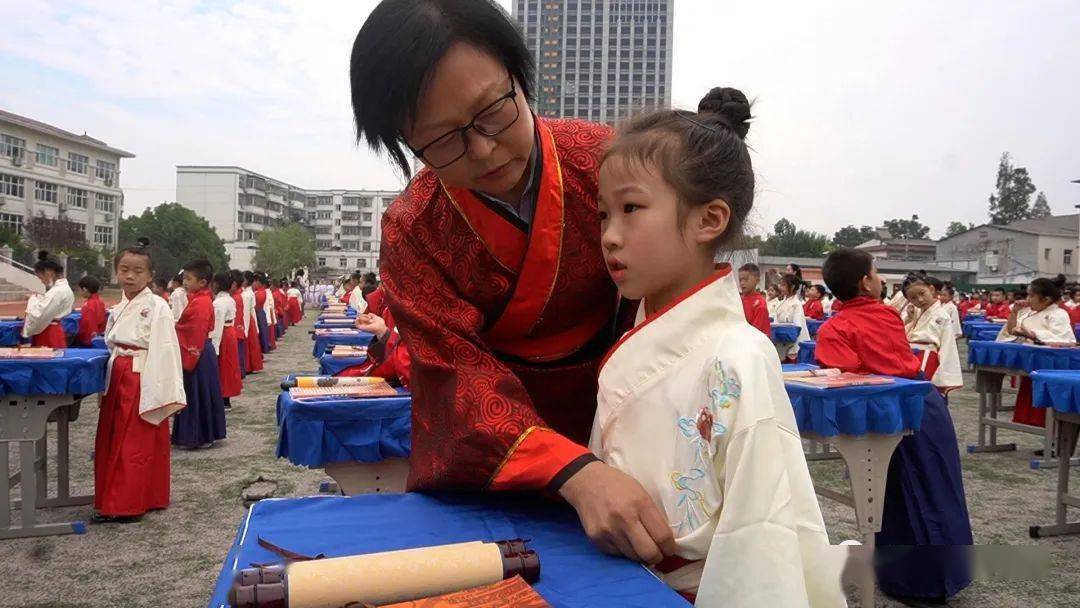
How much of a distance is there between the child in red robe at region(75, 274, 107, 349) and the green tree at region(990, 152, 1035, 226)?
64.4 meters

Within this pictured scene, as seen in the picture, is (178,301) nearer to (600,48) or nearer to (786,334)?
(600,48)

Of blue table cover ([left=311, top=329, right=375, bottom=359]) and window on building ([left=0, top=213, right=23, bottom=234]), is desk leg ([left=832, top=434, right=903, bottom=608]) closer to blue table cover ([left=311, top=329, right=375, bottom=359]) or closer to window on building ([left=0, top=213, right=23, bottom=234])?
blue table cover ([left=311, top=329, right=375, bottom=359])

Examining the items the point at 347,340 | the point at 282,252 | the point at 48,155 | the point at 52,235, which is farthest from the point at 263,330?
the point at 282,252

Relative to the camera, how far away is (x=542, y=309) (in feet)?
5.25

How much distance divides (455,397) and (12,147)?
5341cm

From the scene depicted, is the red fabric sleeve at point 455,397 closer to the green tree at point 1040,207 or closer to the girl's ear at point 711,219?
the girl's ear at point 711,219

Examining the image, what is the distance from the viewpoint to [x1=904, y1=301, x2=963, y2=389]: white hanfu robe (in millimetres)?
7355

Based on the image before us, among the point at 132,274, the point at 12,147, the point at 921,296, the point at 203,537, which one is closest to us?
the point at 203,537

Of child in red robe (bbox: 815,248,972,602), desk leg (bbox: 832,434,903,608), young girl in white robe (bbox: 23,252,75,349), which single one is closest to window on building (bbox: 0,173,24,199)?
young girl in white robe (bbox: 23,252,75,349)

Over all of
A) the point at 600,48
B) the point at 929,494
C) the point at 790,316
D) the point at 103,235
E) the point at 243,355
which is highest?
the point at 103,235

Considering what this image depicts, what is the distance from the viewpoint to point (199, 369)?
299 inches

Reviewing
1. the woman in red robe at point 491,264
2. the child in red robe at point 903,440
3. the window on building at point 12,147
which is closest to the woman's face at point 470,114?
the woman in red robe at point 491,264

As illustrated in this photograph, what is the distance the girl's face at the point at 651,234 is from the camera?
129 cm

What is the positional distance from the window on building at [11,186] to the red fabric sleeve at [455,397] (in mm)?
51799
